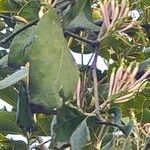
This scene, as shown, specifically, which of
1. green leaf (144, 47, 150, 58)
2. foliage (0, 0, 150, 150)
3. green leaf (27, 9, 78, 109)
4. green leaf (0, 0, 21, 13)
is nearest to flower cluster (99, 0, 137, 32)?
foliage (0, 0, 150, 150)

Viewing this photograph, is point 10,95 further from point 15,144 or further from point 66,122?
point 66,122

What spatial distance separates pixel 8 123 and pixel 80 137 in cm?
34

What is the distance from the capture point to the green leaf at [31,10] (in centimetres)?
110

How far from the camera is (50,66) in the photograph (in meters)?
0.91

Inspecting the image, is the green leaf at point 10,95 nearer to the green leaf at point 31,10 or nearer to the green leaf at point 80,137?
the green leaf at point 31,10

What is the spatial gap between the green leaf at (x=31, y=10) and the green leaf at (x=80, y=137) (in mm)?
261

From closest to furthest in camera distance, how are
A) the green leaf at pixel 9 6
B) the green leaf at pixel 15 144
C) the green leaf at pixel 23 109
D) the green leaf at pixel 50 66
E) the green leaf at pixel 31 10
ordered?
the green leaf at pixel 50 66
the green leaf at pixel 23 109
the green leaf at pixel 31 10
the green leaf at pixel 15 144
the green leaf at pixel 9 6

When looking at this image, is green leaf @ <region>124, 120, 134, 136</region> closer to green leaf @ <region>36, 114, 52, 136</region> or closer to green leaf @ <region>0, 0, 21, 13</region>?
green leaf @ <region>36, 114, 52, 136</region>

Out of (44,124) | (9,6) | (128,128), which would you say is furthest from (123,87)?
(9,6)

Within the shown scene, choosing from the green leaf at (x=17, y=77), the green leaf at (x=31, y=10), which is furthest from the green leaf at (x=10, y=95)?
the green leaf at (x=17, y=77)

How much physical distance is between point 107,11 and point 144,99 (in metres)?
0.26

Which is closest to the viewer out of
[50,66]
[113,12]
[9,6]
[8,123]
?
[50,66]

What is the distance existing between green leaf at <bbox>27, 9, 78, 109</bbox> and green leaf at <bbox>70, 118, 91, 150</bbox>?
5cm

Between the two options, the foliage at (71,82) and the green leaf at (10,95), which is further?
the green leaf at (10,95)
